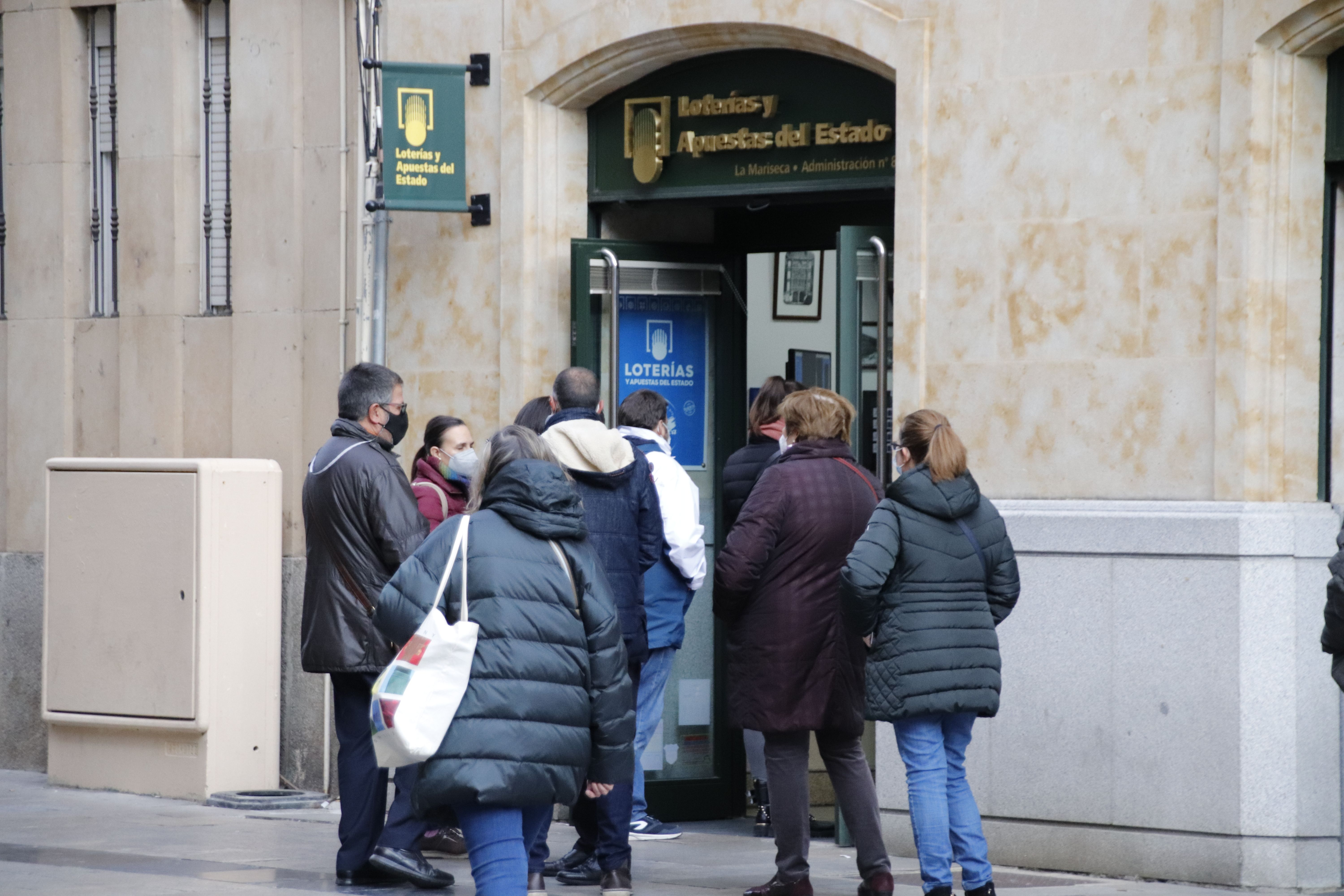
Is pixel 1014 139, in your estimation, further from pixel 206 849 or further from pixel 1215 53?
pixel 206 849

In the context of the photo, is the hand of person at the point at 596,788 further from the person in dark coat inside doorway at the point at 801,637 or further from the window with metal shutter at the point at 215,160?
the window with metal shutter at the point at 215,160

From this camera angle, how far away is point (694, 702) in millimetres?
9867

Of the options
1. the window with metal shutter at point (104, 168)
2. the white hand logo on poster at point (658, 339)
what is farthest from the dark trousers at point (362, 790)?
the window with metal shutter at point (104, 168)

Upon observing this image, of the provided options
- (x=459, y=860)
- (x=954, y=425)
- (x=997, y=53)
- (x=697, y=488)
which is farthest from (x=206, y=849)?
(x=997, y=53)

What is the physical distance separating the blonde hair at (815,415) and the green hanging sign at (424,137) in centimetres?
304

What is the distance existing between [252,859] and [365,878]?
35.5 inches

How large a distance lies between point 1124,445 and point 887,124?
1.92m

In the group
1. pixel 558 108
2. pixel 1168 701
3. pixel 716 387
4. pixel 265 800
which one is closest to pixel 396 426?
pixel 716 387

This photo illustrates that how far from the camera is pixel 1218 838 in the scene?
7609mm

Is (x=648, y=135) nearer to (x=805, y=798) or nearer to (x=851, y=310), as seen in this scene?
(x=851, y=310)

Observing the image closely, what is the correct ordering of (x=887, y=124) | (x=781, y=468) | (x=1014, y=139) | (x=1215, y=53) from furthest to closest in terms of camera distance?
(x=887, y=124) < (x=1014, y=139) < (x=1215, y=53) < (x=781, y=468)

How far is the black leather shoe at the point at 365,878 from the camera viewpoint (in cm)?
752

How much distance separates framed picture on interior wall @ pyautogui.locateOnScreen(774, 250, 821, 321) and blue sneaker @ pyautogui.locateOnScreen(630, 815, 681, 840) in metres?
3.02

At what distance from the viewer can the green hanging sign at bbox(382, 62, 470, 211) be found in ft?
31.9
